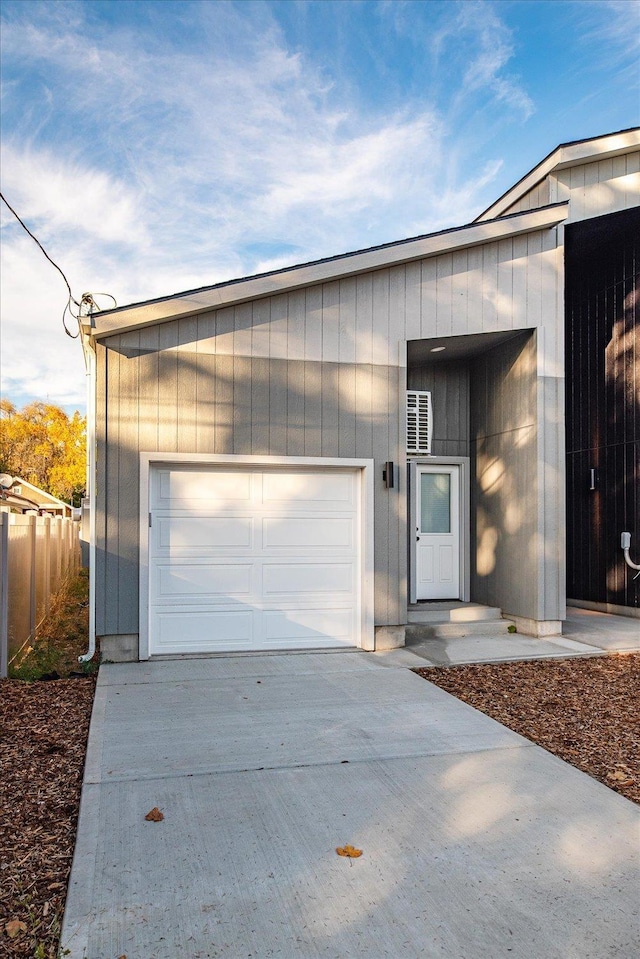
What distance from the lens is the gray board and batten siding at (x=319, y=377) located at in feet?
24.3

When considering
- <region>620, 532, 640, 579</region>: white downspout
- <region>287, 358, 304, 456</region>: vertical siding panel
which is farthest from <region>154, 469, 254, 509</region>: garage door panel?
<region>620, 532, 640, 579</region>: white downspout

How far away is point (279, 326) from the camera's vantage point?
797 centimetres

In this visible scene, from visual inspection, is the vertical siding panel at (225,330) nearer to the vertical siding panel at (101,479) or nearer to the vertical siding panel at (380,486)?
the vertical siding panel at (101,479)

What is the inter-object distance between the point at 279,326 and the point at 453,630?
14.2 ft

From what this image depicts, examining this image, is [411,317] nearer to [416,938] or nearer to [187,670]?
[187,670]

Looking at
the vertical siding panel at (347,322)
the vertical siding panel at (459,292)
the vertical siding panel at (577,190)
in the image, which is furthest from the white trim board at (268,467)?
the vertical siding panel at (577,190)

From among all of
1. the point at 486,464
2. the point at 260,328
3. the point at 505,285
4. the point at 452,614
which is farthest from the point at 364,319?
the point at 452,614

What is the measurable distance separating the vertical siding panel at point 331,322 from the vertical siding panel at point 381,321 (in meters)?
0.44

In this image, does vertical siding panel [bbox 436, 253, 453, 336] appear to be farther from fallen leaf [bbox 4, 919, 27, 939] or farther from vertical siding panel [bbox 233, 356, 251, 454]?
fallen leaf [bbox 4, 919, 27, 939]

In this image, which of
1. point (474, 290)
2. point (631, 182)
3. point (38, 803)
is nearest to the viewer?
point (38, 803)

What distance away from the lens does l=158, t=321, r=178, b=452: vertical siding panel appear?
24.8 feet

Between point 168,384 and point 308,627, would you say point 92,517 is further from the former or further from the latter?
point 308,627

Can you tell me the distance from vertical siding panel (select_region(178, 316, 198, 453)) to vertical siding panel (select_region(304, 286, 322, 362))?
1.28 metres

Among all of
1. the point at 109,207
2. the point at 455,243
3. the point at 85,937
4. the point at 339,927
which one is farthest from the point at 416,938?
the point at 109,207
